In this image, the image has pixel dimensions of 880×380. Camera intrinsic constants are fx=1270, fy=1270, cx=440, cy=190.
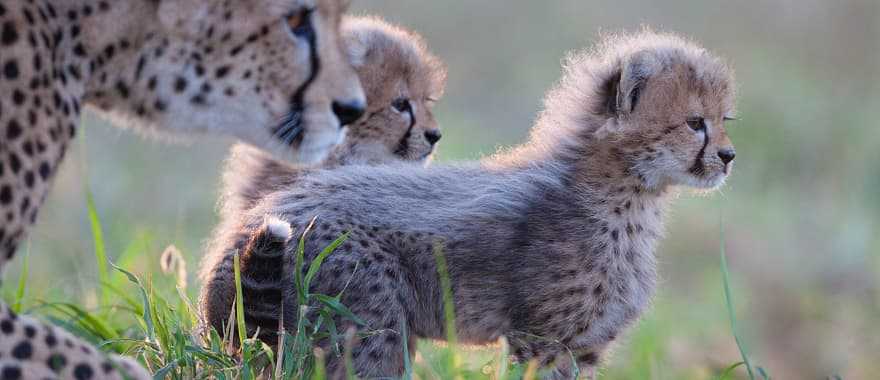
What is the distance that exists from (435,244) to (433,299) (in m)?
0.15

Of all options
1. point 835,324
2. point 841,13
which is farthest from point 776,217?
point 841,13

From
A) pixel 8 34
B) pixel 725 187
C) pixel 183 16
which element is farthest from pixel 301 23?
pixel 725 187

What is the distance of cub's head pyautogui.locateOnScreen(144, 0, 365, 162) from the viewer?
2404 mm

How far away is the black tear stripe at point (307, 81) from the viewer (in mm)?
2553

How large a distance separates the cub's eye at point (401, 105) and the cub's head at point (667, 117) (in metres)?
0.74

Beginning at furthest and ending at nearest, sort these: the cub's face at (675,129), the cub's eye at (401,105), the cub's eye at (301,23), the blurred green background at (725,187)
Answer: the blurred green background at (725,187) < the cub's eye at (401,105) < the cub's face at (675,129) < the cub's eye at (301,23)

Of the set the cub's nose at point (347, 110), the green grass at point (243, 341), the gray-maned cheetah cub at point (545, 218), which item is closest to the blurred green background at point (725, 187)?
the gray-maned cheetah cub at point (545, 218)

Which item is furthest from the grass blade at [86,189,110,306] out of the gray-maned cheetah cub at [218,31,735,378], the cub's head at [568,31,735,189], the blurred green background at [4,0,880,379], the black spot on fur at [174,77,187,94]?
the cub's head at [568,31,735,189]

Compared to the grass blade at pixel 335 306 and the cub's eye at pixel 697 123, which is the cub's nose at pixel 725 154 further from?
the grass blade at pixel 335 306

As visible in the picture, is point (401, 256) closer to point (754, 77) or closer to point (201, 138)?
point (201, 138)

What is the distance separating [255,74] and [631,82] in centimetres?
153

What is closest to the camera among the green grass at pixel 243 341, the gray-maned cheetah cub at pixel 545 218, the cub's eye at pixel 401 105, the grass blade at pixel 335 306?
the green grass at pixel 243 341

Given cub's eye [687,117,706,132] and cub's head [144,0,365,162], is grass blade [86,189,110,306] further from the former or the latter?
cub's eye [687,117,706,132]

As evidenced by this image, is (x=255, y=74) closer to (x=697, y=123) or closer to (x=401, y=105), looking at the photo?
(x=697, y=123)
